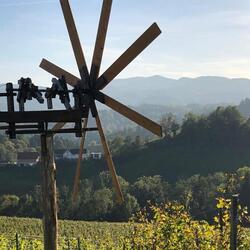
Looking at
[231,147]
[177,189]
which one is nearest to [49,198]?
[177,189]

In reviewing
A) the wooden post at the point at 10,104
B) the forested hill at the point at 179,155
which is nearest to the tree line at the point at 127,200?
the forested hill at the point at 179,155

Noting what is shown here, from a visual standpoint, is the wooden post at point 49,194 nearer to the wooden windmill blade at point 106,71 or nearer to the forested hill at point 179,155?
the wooden windmill blade at point 106,71

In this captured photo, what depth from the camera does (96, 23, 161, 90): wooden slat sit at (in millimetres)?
6512

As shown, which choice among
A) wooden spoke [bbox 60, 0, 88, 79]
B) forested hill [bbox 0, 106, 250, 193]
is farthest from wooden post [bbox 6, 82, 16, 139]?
forested hill [bbox 0, 106, 250, 193]

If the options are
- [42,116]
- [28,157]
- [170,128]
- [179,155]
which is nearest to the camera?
[42,116]

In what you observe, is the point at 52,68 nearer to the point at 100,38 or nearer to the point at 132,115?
the point at 100,38

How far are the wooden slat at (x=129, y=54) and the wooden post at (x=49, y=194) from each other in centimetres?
130

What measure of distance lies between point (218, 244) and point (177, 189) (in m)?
54.2

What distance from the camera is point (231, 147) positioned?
92.4 m

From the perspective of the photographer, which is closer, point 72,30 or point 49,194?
point 49,194

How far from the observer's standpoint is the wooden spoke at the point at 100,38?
24.0ft

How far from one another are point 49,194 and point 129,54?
8.62 feet

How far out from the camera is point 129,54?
272 inches

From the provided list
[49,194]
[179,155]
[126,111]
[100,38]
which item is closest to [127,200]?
[179,155]
